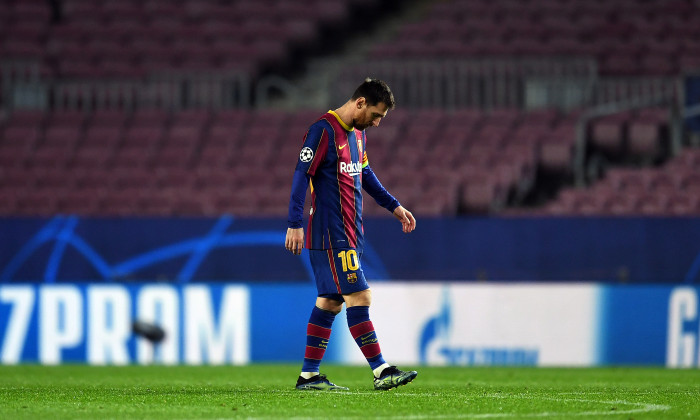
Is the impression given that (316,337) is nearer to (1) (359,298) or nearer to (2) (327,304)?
(2) (327,304)

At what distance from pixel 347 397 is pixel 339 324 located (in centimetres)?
684

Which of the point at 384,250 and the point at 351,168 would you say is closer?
the point at 351,168

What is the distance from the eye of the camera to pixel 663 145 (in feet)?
60.2

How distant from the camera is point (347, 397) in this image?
23.3 feet

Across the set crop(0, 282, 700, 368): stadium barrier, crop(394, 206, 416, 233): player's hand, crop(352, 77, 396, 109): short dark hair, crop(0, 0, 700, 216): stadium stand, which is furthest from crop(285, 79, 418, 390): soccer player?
crop(0, 0, 700, 216): stadium stand

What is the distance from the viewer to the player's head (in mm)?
7598

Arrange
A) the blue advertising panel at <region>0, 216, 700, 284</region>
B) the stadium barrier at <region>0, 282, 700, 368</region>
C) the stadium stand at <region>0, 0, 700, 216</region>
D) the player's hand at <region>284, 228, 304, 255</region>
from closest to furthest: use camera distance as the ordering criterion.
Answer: the player's hand at <region>284, 228, 304, 255</region> → the stadium barrier at <region>0, 282, 700, 368</region> → the blue advertising panel at <region>0, 216, 700, 284</region> → the stadium stand at <region>0, 0, 700, 216</region>

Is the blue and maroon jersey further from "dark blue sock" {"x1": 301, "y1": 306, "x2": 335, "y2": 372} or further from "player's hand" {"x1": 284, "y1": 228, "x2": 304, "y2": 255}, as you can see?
"dark blue sock" {"x1": 301, "y1": 306, "x2": 335, "y2": 372}

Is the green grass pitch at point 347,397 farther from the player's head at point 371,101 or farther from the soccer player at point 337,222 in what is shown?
the player's head at point 371,101

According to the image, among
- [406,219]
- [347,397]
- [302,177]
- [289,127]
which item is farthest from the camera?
[289,127]

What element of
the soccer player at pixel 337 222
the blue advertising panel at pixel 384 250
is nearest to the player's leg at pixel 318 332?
the soccer player at pixel 337 222

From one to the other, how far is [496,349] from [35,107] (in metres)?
10.5

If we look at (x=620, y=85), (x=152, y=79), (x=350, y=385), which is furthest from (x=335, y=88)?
(x=350, y=385)

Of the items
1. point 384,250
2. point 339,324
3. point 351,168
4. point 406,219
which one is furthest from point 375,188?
point 384,250
